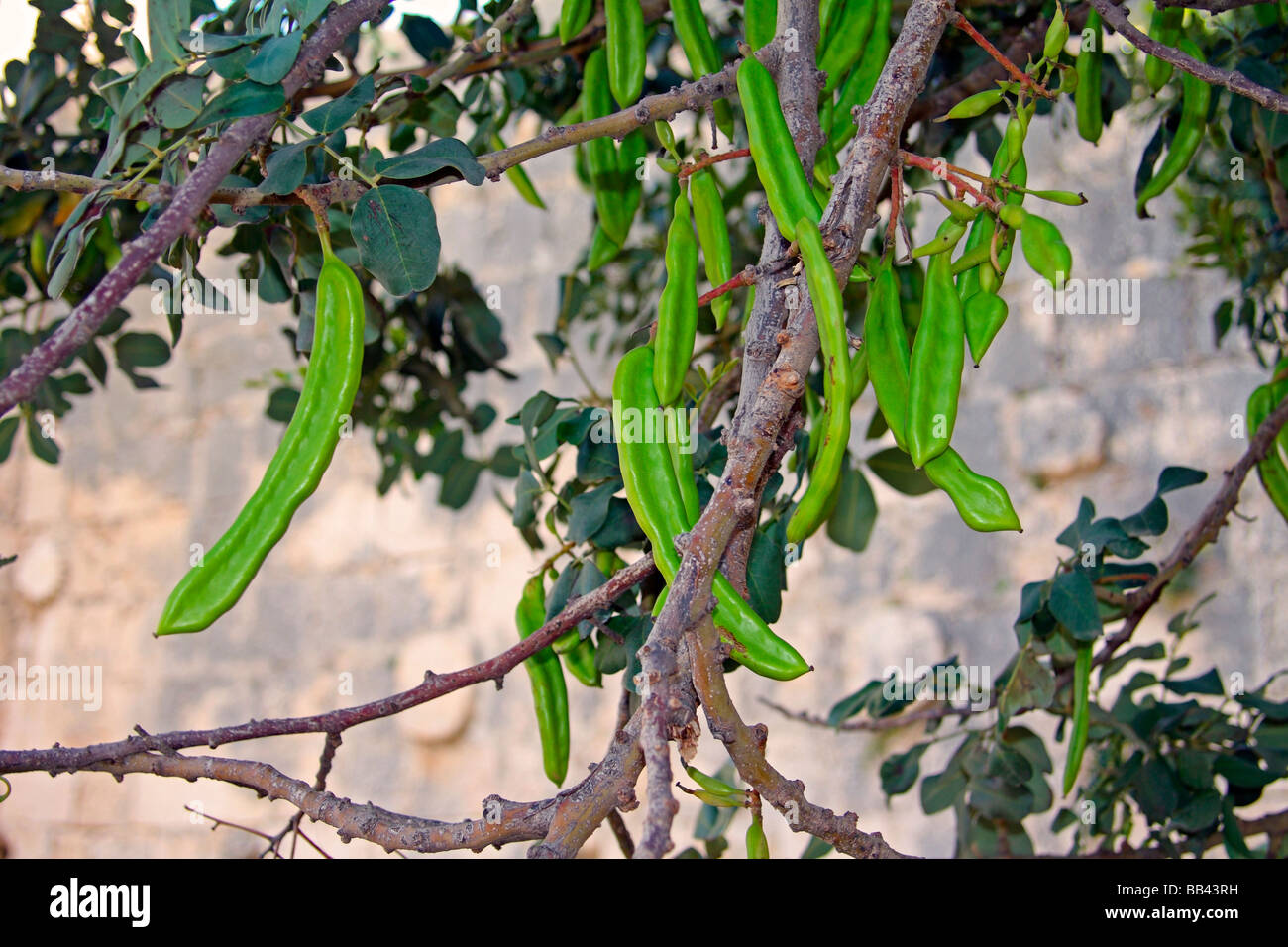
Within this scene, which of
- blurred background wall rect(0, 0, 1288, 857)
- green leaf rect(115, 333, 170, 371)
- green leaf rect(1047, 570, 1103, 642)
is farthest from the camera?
blurred background wall rect(0, 0, 1288, 857)

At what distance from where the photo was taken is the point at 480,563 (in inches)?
87.0

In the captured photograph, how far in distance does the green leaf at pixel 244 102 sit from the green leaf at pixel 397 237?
7cm

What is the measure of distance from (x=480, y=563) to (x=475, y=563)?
0.01m

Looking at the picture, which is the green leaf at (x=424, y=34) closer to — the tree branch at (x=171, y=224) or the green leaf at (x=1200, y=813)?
the tree branch at (x=171, y=224)

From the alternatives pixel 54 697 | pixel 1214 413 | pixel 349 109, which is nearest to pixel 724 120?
pixel 349 109

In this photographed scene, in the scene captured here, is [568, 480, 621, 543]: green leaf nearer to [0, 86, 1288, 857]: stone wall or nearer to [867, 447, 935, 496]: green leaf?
[867, 447, 935, 496]: green leaf

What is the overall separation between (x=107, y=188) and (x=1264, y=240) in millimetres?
1148

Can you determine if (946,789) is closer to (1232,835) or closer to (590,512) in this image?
(1232,835)

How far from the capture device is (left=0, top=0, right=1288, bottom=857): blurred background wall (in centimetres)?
180

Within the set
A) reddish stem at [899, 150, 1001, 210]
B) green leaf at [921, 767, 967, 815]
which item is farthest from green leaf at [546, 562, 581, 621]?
green leaf at [921, 767, 967, 815]

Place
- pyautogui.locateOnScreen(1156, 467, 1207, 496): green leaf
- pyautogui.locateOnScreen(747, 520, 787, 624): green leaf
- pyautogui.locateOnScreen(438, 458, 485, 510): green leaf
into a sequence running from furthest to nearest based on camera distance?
pyautogui.locateOnScreen(438, 458, 485, 510): green leaf
pyautogui.locateOnScreen(1156, 467, 1207, 496): green leaf
pyautogui.locateOnScreen(747, 520, 787, 624): green leaf

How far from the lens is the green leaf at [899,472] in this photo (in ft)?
3.28

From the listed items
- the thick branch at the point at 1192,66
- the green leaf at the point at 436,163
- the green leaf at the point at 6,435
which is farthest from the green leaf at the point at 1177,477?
the green leaf at the point at 6,435
